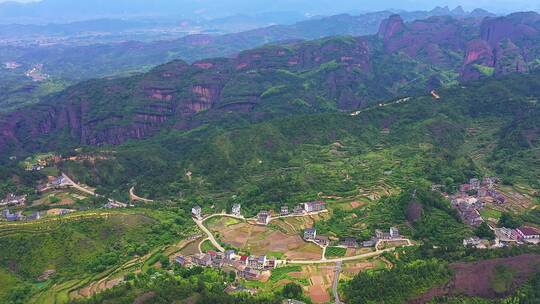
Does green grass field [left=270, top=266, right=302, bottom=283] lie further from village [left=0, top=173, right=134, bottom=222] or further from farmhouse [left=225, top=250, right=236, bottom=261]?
village [left=0, top=173, right=134, bottom=222]

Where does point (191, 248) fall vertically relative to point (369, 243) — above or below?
below

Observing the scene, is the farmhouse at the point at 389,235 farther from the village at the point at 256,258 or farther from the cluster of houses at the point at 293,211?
the cluster of houses at the point at 293,211

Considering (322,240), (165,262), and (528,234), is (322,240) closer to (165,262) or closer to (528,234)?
(165,262)

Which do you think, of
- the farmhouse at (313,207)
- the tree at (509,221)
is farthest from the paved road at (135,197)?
the tree at (509,221)

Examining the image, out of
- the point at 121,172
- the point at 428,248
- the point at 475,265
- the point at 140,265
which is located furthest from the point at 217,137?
the point at 475,265

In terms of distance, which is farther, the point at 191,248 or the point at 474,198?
the point at 474,198

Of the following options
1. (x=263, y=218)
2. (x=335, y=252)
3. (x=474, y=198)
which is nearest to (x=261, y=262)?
(x=335, y=252)

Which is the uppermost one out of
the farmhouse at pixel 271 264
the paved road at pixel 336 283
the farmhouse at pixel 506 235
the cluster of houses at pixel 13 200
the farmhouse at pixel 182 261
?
the farmhouse at pixel 506 235
